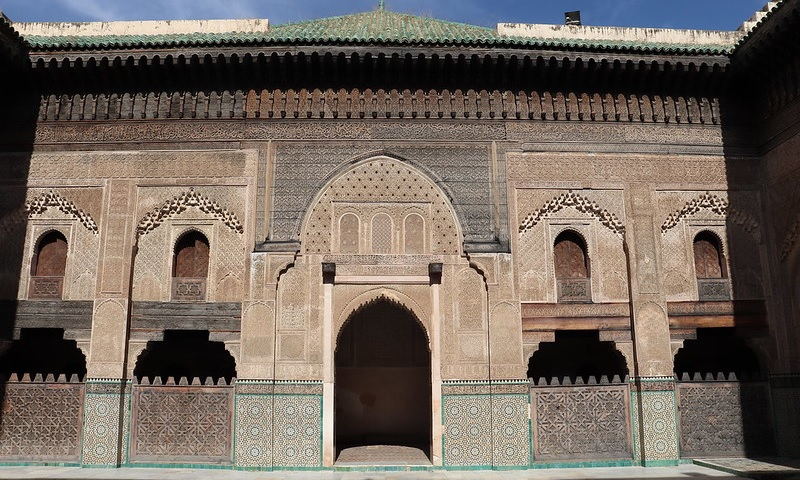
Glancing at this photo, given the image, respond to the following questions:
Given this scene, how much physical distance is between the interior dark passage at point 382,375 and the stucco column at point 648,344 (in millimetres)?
3506

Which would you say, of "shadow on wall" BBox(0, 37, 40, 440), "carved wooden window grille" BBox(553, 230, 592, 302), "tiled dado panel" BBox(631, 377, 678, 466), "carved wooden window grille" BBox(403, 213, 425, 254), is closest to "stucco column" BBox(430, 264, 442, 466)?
"carved wooden window grille" BBox(403, 213, 425, 254)

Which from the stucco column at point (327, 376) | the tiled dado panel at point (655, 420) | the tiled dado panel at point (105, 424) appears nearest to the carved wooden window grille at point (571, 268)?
the tiled dado panel at point (655, 420)

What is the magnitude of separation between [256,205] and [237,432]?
8.50 ft

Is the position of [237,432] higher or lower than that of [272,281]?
lower

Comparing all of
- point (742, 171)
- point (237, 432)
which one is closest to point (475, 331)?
point (237, 432)

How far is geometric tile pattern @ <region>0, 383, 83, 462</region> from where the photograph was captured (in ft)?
23.8

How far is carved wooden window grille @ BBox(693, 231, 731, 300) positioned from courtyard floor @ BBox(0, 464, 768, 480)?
80.5 inches

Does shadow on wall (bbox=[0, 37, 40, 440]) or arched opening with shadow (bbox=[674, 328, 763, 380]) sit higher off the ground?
shadow on wall (bbox=[0, 37, 40, 440])

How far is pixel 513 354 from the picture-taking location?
730 cm

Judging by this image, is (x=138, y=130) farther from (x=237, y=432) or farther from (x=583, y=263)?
(x=583, y=263)

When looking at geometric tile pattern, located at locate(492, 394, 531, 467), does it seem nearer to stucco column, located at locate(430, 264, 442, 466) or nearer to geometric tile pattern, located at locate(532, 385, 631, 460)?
geometric tile pattern, located at locate(532, 385, 631, 460)

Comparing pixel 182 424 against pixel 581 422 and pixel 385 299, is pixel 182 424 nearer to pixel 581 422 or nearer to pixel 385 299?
pixel 385 299

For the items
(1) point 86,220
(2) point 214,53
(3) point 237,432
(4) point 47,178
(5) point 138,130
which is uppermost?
(2) point 214,53

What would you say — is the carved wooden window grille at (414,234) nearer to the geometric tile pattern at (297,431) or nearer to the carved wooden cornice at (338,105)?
the carved wooden cornice at (338,105)
